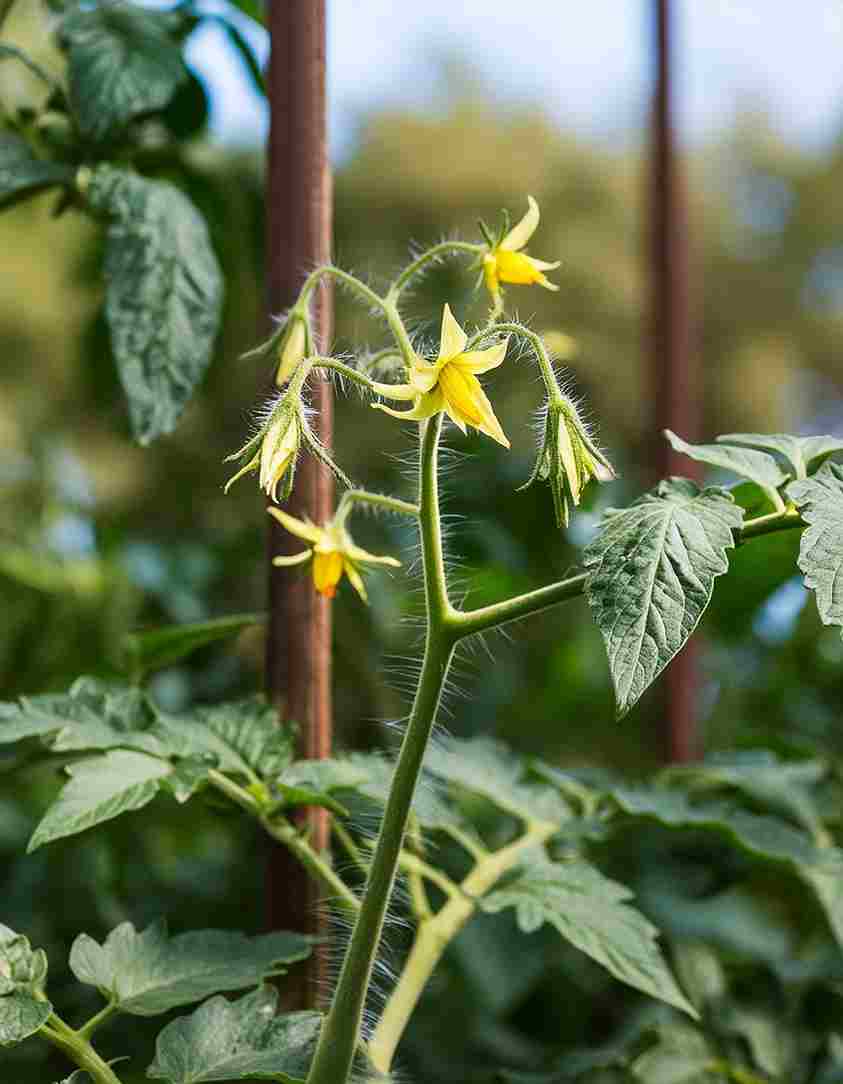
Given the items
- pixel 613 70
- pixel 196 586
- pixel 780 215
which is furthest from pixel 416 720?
pixel 780 215

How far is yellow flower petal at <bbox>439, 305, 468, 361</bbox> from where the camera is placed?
0.32 metres

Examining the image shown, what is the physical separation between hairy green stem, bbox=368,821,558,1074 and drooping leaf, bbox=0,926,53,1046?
0.11 m

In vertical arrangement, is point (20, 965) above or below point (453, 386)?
below

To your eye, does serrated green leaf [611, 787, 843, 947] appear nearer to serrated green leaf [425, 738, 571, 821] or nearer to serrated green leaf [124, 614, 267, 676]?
serrated green leaf [425, 738, 571, 821]

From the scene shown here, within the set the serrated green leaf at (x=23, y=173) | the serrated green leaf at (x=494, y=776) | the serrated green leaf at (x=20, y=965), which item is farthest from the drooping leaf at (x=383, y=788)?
the serrated green leaf at (x=23, y=173)

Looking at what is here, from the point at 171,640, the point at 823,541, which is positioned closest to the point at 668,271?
the point at 171,640

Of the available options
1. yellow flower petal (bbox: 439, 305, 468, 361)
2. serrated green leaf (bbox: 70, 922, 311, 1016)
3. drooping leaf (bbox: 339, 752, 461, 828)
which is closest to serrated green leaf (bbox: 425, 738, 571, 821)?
drooping leaf (bbox: 339, 752, 461, 828)

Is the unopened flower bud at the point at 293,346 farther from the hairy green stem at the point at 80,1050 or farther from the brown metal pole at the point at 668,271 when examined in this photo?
the brown metal pole at the point at 668,271

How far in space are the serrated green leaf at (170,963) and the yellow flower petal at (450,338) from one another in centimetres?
20

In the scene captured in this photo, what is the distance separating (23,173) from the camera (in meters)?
0.58

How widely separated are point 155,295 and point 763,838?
332mm

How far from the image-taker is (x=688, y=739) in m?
0.82

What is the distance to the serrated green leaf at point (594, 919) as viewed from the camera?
415mm

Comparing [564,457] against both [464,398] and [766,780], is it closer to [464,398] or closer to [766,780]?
[464,398]
